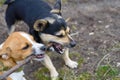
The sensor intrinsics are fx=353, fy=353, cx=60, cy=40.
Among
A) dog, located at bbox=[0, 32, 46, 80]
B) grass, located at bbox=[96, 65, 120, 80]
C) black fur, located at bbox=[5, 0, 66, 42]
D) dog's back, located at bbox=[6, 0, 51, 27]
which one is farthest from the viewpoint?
dog's back, located at bbox=[6, 0, 51, 27]

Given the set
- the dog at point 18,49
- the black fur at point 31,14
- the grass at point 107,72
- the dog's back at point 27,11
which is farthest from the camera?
the dog's back at point 27,11

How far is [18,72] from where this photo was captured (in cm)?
456

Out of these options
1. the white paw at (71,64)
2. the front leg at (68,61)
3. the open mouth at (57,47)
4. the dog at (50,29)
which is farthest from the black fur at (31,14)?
the white paw at (71,64)

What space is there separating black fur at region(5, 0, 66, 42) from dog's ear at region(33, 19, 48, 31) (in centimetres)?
5

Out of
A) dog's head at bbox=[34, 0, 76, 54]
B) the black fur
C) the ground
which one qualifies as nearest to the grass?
the ground

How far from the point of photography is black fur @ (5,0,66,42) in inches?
197

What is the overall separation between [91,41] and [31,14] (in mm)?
1113

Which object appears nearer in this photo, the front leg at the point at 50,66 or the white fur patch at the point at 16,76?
the white fur patch at the point at 16,76

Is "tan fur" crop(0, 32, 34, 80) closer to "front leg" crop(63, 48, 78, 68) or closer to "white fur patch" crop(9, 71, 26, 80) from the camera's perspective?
"white fur patch" crop(9, 71, 26, 80)

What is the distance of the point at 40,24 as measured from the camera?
4.97 m

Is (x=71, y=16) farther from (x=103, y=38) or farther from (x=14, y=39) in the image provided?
(x=14, y=39)

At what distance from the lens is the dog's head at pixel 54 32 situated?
4.96 m

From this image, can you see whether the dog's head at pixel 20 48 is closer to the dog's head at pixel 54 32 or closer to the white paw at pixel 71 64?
the dog's head at pixel 54 32

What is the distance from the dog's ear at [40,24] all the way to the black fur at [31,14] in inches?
2.0
